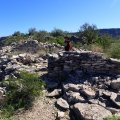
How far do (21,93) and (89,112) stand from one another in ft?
8.09

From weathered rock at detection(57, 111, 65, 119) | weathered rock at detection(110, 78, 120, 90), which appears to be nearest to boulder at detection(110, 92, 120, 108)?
weathered rock at detection(110, 78, 120, 90)

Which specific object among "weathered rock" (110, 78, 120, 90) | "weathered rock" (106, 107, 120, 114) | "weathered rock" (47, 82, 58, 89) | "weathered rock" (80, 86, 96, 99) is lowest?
"weathered rock" (106, 107, 120, 114)

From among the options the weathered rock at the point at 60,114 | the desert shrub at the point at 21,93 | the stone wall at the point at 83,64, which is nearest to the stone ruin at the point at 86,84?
the stone wall at the point at 83,64

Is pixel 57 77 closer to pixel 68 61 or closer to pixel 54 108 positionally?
pixel 68 61

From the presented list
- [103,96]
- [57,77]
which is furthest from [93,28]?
[103,96]

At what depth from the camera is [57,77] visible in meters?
11.3

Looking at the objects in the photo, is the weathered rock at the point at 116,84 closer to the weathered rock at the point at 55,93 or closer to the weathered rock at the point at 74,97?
the weathered rock at the point at 74,97

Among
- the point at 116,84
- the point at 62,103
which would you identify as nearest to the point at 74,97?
the point at 62,103

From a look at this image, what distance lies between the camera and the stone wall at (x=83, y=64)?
10.3 meters

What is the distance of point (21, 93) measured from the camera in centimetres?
948

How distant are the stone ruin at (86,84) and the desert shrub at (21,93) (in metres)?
0.64

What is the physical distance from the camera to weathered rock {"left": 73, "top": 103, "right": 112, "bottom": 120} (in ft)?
25.9

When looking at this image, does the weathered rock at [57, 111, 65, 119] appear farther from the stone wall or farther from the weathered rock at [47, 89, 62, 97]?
the stone wall

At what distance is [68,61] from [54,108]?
2567mm
